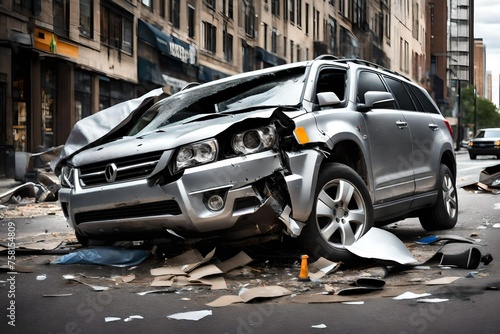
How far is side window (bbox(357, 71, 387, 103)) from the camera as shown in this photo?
720cm

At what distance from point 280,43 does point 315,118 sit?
134ft

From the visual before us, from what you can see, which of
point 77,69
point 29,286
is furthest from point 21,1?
point 29,286

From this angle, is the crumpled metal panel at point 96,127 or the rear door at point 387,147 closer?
the crumpled metal panel at point 96,127

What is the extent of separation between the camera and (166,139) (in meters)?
5.70

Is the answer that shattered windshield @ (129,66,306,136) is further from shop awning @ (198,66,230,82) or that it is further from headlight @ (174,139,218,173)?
shop awning @ (198,66,230,82)

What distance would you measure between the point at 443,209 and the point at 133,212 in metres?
3.96

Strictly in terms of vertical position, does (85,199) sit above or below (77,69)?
below

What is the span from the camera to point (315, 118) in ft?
20.0

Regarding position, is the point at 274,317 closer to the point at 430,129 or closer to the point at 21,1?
the point at 430,129

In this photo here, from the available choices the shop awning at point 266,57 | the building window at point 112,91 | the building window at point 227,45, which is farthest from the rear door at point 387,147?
the shop awning at point 266,57

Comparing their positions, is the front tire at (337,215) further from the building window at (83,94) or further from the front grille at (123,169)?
the building window at (83,94)

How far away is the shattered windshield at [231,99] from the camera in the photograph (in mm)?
6457

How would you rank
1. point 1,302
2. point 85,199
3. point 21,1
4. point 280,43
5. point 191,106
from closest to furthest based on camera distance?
1. point 1,302
2. point 85,199
3. point 191,106
4. point 21,1
5. point 280,43

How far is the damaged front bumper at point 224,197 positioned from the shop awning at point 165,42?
23.7 meters
